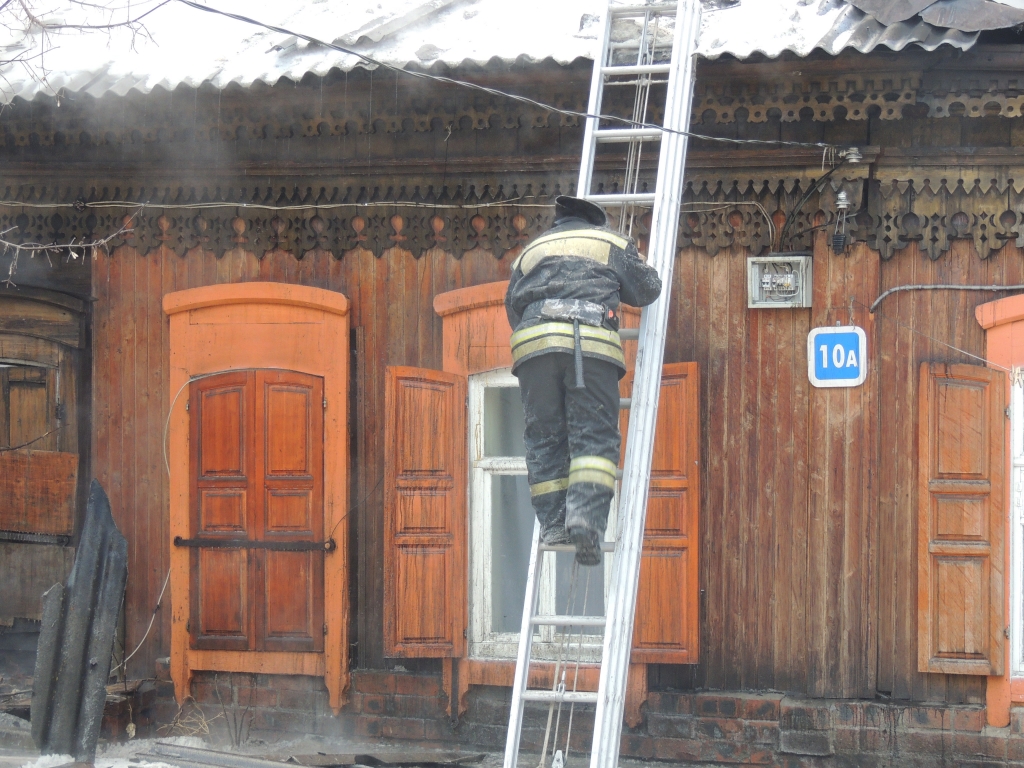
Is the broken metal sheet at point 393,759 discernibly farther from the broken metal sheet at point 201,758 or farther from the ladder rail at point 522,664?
the ladder rail at point 522,664

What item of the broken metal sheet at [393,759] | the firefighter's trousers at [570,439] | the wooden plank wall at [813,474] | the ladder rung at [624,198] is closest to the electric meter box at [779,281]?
the wooden plank wall at [813,474]

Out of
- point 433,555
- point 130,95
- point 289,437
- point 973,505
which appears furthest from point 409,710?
point 130,95

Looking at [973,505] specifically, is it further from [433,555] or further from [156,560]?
[156,560]

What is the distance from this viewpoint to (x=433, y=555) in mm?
5902

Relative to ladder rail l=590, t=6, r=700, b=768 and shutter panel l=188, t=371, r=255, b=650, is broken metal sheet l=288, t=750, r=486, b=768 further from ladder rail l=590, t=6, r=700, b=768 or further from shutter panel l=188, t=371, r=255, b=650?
ladder rail l=590, t=6, r=700, b=768

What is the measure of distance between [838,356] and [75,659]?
4.06 m

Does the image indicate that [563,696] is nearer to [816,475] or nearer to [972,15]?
[816,475]

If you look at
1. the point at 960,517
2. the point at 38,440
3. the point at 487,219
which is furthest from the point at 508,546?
the point at 38,440

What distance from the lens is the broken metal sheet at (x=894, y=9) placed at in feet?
17.2

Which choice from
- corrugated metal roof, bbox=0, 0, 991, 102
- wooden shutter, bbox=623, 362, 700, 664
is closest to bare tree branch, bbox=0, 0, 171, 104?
corrugated metal roof, bbox=0, 0, 991, 102

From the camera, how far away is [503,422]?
238 inches

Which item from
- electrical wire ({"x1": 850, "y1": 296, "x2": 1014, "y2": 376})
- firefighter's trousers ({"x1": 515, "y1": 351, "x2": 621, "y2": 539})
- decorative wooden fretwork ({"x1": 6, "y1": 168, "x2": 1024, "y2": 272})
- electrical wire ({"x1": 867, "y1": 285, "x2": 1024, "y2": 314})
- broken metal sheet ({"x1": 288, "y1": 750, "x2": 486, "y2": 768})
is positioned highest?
decorative wooden fretwork ({"x1": 6, "y1": 168, "x2": 1024, "y2": 272})

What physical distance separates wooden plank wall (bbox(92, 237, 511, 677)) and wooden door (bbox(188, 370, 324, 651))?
27 cm

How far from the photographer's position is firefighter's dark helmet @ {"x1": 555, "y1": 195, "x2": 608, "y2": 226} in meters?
4.25
